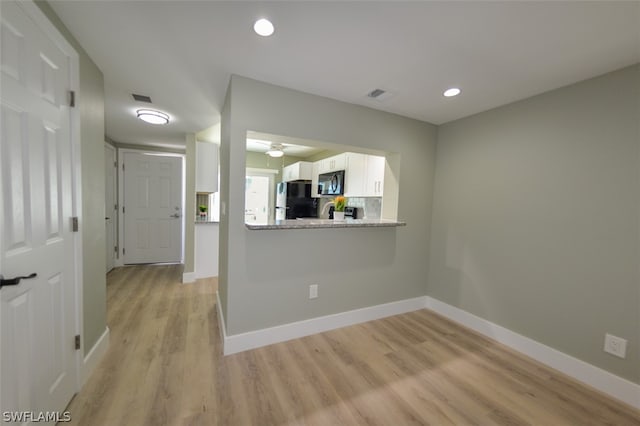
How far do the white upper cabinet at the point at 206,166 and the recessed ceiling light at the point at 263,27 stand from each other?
9.16 ft

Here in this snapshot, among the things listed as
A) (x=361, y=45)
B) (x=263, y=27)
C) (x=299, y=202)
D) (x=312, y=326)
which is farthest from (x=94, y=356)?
(x=299, y=202)

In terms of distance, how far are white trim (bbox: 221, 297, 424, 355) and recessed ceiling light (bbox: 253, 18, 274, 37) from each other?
7.39 ft

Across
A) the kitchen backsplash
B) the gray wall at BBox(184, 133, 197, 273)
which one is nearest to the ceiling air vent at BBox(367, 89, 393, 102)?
the kitchen backsplash

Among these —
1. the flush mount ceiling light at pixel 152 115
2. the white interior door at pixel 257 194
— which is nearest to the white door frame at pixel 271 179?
the white interior door at pixel 257 194

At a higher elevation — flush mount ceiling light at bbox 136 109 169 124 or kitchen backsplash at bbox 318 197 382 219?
flush mount ceiling light at bbox 136 109 169 124

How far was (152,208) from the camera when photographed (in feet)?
15.1

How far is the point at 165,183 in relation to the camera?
15.3 ft

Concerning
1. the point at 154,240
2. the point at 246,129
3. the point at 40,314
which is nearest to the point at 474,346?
the point at 246,129

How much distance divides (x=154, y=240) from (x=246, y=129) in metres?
3.92

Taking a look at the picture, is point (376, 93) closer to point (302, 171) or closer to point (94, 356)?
point (302, 171)

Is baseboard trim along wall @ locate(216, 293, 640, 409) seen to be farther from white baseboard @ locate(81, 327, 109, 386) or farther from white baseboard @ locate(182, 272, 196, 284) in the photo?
white baseboard @ locate(182, 272, 196, 284)

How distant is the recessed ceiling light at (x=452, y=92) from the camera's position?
2.10m

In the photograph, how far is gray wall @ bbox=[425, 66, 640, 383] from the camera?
1.72 meters

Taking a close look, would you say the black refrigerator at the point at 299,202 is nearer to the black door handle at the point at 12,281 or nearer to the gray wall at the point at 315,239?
the gray wall at the point at 315,239
